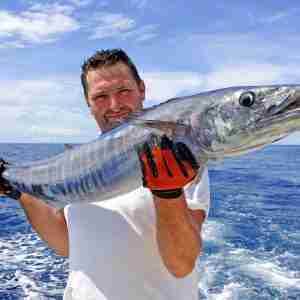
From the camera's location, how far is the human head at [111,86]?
9.68 feet

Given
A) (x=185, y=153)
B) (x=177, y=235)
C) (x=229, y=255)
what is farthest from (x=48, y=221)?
(x=229, y=255)

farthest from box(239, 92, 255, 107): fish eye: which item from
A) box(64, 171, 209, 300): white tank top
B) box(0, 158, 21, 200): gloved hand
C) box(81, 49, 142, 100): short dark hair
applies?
box(0, 158, 21, 200): gloved hand

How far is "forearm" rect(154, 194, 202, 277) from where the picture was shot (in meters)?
2.37

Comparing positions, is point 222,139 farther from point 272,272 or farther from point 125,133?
point 272,272

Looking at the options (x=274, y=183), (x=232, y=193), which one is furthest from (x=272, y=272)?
(x=274, y=183)

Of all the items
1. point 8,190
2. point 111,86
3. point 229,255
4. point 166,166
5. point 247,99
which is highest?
point 111,86

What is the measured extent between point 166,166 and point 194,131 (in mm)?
229

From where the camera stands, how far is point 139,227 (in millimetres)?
2619

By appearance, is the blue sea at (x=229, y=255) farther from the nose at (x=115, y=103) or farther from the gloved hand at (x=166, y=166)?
the gloved hand at (x=166, y=166)

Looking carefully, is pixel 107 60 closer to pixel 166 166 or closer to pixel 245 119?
pixel 166 166

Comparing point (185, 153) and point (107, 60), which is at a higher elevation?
point (107, 60)

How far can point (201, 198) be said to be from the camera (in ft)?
8.95

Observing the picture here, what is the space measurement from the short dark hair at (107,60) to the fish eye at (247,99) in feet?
3.80

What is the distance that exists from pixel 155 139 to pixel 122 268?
821mm
